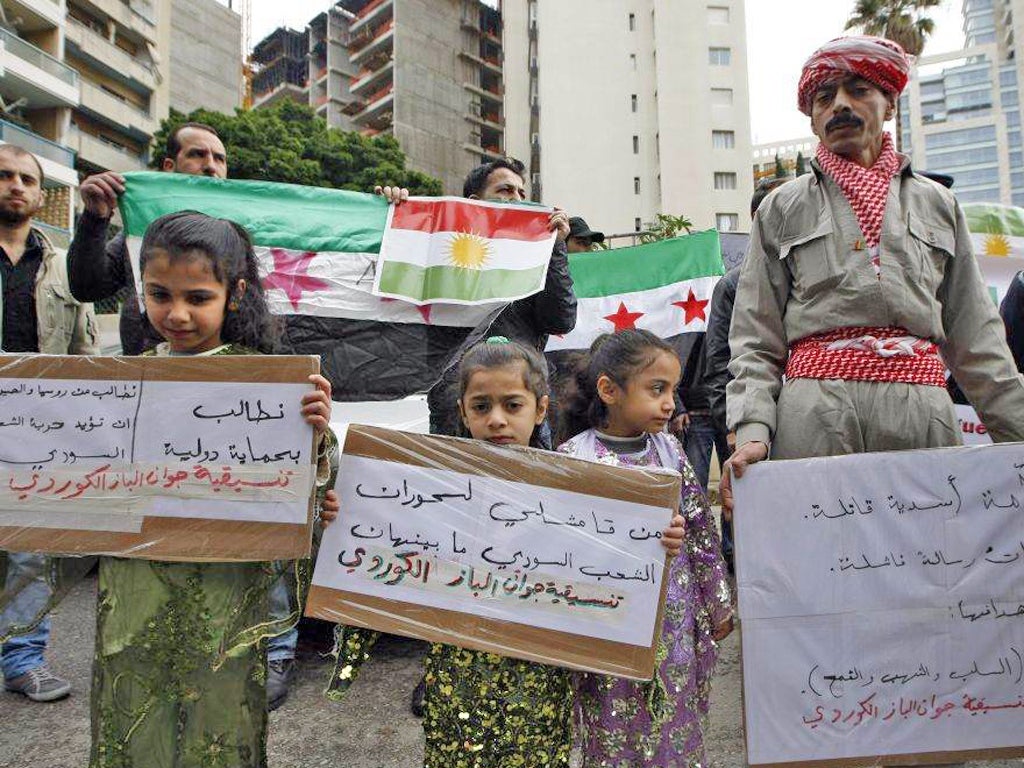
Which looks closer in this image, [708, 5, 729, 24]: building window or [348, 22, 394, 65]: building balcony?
[708, 5, 729, 24]: building window

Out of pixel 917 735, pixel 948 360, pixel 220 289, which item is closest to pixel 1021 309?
pixel 948 360

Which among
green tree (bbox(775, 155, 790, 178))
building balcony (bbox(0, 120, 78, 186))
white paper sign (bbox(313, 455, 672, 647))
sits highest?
building balcony (bbox(0, 120, 78, 186))

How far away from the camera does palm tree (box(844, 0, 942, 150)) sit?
61.6 feet

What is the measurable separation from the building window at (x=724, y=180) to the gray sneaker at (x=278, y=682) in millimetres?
36615

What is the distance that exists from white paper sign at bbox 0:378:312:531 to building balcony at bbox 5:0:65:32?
95.4 ft

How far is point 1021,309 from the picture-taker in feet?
8.89

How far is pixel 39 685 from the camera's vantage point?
2783mm

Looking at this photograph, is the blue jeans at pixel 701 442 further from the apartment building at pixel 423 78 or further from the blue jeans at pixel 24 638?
the apartment building at pixel 423 78

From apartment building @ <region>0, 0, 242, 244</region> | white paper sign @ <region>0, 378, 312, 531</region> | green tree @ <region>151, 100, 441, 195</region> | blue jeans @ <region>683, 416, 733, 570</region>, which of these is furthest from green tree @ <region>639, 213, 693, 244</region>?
apartment building @ <region>0, 0, 242, 244</region>

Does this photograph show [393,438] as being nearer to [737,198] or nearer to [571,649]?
[571,649]

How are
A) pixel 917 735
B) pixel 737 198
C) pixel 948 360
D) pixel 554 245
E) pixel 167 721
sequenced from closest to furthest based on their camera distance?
pixel 167 721 < pixel 917 735 < pixel 948 360 < pixel 554 245 < pixel 737 198

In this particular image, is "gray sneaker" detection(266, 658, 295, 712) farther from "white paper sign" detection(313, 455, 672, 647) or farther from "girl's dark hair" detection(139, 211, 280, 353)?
"girl's dark hair" detection(139, 211, 280, 353)

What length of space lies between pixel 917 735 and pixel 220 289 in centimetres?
198

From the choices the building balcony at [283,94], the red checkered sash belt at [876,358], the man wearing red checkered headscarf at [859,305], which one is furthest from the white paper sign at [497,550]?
the building balcony at [283,94]
